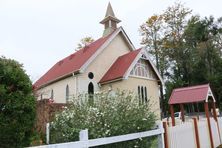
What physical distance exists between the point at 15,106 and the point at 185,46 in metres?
37.7

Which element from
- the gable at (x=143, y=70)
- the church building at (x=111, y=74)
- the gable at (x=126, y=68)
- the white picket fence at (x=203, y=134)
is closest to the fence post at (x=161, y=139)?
the white picket fence at (x=203, y=134)

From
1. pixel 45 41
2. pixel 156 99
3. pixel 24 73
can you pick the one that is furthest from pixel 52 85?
pixel 24 73

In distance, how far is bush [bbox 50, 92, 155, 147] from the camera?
A: 630 cm

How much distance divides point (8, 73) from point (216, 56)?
Answer: 39.3 meters

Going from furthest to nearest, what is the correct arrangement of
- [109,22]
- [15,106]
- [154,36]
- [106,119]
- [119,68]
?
1. [154,36]
2. [109,22]
3. [119,68]
4. [15,106]
5. [106,119]

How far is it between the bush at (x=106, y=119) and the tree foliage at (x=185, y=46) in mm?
33227

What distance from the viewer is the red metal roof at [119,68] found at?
1794 centimetres

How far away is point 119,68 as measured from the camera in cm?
1884

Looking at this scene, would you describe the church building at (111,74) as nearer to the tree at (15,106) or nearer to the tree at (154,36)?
the tree at (15,106)

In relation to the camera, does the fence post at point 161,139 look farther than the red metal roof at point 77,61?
No

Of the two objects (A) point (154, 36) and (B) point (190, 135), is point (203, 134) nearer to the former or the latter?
(B) point (190, 135)

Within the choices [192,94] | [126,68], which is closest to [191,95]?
[192,94]

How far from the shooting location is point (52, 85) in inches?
888

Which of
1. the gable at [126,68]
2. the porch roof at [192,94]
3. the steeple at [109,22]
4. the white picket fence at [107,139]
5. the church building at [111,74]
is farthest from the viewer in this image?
the steeple at [109,22]
